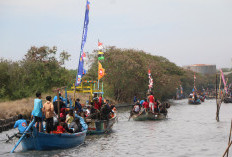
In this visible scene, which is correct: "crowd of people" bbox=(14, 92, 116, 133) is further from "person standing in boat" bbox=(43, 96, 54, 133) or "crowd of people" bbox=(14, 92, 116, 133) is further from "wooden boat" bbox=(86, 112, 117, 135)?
"wooden boat" bbox=(86, 112, 117, 135)

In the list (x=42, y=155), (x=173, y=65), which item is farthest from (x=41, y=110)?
(x=173, y=65)

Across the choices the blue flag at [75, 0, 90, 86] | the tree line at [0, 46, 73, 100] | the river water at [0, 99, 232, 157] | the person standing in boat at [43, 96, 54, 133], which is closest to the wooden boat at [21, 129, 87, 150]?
the river water at [0, 99, 232, 157]

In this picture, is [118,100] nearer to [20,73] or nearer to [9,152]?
[20,73]

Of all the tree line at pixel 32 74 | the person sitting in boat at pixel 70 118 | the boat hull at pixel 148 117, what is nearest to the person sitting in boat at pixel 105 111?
the person sitting in boat at pixel 70 118

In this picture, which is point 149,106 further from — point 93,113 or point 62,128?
point 62,128

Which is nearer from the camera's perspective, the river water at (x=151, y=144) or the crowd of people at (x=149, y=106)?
the river water at (x=151, y=144)

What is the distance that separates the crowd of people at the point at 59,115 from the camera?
59.3 ft

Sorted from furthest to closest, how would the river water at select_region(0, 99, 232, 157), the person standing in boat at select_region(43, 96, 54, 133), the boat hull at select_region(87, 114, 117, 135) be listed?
the boat hull at select_region(87, 114, 117, 135), the river water at select_region(0, 99, 232, 157), the person standing in boat at select_region(43, 96, 54, 133)

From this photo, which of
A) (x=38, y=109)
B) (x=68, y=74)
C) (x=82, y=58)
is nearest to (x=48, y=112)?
(x=38, y=109)

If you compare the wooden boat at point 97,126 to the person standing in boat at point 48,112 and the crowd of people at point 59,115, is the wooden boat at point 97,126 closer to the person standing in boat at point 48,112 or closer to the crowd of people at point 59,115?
the crowd of people at point 59,115

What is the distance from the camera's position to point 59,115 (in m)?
19.8

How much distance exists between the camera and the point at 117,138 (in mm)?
24891

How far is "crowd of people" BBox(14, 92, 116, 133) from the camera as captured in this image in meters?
18.1

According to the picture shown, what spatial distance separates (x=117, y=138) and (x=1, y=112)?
1217 cm
